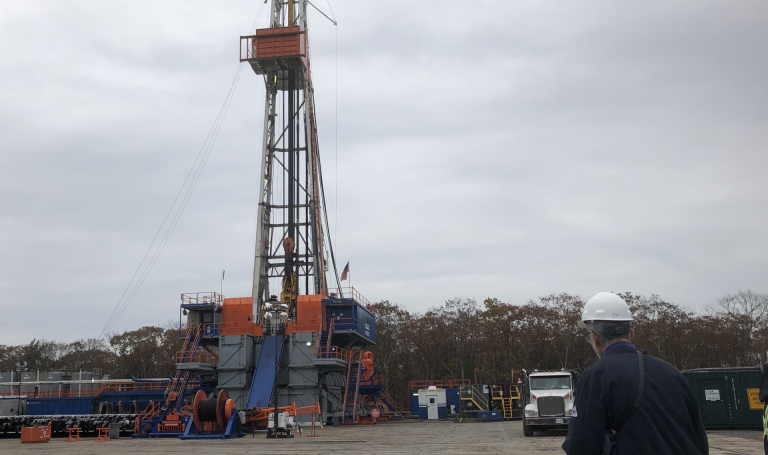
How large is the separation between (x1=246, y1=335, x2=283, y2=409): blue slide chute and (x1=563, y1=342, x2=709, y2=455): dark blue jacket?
30.4 m

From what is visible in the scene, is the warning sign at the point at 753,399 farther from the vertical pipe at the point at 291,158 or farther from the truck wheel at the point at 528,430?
the vertical pipe at the point at 291,158

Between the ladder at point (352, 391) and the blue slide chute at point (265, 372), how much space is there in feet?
14.4

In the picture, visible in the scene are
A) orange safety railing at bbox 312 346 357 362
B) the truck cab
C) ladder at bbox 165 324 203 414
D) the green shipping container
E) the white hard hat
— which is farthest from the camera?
orange safety railing at bbox 312 346 357 362

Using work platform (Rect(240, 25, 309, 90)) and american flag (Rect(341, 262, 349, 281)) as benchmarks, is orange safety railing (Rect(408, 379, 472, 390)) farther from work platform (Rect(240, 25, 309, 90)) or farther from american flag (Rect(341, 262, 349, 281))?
work platform (Rect(240, 25, 309, 90))

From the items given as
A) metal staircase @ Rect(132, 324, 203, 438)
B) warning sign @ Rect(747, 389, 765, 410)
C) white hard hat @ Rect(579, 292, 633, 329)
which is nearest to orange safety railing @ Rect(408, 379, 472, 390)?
metal staircase @ Rect(132, 324, 203, 438)

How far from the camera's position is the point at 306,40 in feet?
140

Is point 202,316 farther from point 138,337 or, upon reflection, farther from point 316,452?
point 138,337

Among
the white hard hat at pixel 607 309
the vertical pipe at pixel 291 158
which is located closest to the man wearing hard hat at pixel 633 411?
the white hard hat at pixel 607 309

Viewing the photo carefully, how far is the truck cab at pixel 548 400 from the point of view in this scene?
2125 cm

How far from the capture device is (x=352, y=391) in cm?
4034

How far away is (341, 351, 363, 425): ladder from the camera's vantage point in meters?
36.3

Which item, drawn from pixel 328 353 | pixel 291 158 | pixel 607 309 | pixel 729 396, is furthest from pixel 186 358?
pixel 607 309

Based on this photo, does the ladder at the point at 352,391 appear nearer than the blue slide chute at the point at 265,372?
No

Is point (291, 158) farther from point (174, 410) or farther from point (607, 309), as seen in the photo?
point (607, 309)
